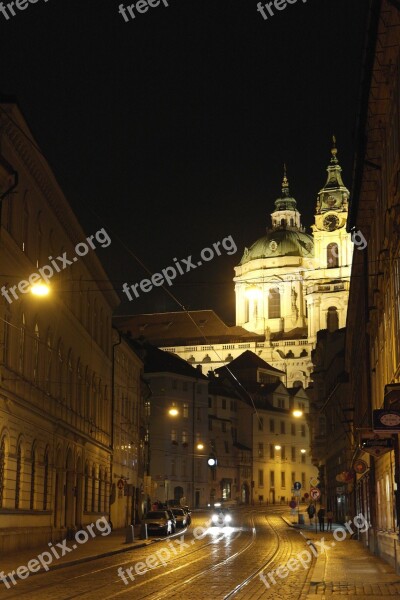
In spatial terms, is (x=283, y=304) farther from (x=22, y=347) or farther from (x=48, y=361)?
(x=22, y=347)

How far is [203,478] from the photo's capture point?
107000mm

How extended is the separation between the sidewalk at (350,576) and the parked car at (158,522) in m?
13.3

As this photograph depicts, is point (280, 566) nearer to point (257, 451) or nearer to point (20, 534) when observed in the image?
point (20, 534)

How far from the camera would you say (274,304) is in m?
171

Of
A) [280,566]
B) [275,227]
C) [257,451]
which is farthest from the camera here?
[275,227]

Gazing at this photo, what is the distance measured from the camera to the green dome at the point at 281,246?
6811 inches

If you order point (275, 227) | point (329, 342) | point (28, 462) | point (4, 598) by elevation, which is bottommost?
point (4, 598)

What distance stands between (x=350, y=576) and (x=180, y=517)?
38.1 meters

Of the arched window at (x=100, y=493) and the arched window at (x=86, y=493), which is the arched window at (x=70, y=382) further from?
the arched window at (x=100, y=493)

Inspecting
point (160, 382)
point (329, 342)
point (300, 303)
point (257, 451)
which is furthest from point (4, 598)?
Result: point (300, 303)

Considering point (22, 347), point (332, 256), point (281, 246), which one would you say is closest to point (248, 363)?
point (332, 256)

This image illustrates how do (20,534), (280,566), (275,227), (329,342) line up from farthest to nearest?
(275,227), (329,342), (20,534), (280,566)

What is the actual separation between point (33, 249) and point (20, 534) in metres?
9.95

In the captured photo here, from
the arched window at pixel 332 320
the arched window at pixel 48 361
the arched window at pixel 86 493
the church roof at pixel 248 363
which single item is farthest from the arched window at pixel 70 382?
the church roof at pixel 248 363
